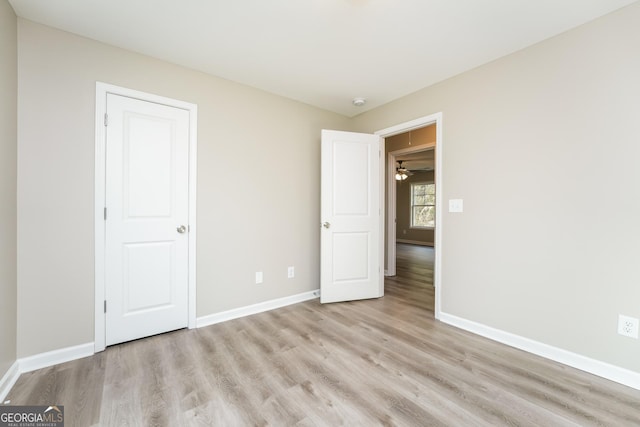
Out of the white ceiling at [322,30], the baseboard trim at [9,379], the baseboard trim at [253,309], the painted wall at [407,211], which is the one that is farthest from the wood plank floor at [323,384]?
the painted wall at [407,211]

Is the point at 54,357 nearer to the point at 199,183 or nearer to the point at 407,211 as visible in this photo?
the point at 199,183

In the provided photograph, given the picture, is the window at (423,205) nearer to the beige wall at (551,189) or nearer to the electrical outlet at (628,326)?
the beige wall at (551,189)

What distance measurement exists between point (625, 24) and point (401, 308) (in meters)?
2.87

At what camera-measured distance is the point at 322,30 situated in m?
1.96

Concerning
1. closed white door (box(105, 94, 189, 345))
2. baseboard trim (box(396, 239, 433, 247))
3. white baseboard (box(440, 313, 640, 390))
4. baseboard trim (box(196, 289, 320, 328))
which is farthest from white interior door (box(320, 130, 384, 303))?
baseboard trim (box(396, 239, 433, 247))

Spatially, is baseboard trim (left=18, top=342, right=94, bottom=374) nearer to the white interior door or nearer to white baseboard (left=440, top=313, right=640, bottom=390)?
the white interior door

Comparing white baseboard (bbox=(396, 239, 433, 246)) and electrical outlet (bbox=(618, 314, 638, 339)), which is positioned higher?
electrical outlet (bbox=(618, 314, 638, 339))

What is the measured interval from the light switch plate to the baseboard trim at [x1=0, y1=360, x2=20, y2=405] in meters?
3.54

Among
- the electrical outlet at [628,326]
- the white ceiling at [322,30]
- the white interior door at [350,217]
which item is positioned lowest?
the electrical outlet at [628,326]

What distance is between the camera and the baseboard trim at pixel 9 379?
153 centimetres

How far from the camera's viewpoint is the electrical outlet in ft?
5.51

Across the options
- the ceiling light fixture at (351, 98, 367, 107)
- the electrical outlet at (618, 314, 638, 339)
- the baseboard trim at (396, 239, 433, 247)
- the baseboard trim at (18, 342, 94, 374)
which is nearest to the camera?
the electrical outlet at (618, 314, 638, 339)

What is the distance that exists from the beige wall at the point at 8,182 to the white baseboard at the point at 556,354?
3406 mm

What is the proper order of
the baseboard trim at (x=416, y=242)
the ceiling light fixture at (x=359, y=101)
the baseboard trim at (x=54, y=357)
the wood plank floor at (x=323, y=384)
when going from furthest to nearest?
1. the baseboard trim at (x=416, y=242)
2. the ceiling light fixture at (x=359, y=101)
3. the baseboard trim at (x=54, y=357)
4. the wood plank floor at (x=323, y=384)
